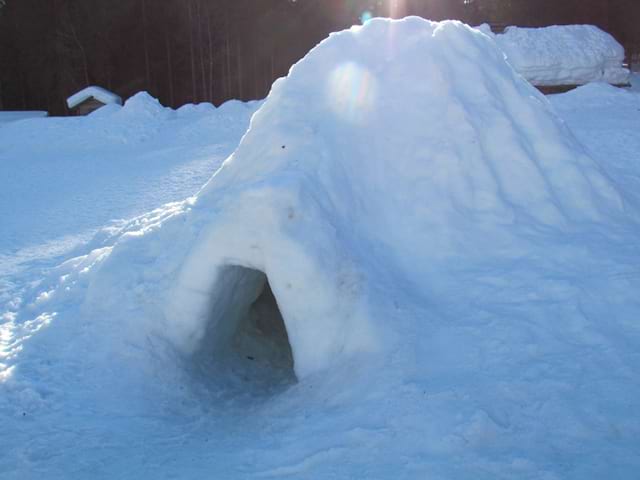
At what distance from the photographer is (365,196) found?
4824 millimetres

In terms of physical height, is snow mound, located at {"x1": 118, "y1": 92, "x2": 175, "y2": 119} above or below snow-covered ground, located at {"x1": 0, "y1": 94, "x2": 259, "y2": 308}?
above

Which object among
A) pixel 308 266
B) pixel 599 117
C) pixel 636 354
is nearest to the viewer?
pixel 636 354

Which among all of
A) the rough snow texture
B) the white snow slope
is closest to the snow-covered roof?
the rough snow texture

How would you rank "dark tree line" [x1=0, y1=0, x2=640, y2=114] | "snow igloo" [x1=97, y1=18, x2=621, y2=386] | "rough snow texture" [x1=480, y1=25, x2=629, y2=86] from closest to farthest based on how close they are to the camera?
"snow igloo" [x1=97, y1=18, x2=621, y2=386] → "rough snow texture" [x1=480, y1=25, x2=629, y2=86] → "dark tree line" [x1=0, y1=0, x2=640, y2=114]

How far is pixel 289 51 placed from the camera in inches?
1209

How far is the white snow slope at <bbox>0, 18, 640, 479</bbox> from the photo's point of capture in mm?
3326

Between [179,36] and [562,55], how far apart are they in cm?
1597

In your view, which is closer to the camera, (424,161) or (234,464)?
(234,464)

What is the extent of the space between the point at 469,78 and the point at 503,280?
2.13 metres

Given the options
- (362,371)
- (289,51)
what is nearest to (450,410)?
(362,371)

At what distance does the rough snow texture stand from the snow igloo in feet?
41.2

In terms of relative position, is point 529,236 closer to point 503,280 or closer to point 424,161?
point 503,280

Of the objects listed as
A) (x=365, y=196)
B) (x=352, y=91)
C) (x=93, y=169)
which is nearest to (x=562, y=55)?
(x=93, y=169)

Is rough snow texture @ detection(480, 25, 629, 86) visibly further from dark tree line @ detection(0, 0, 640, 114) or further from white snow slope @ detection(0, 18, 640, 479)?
white snow slope @ detection(0, 18, 640, 479)
